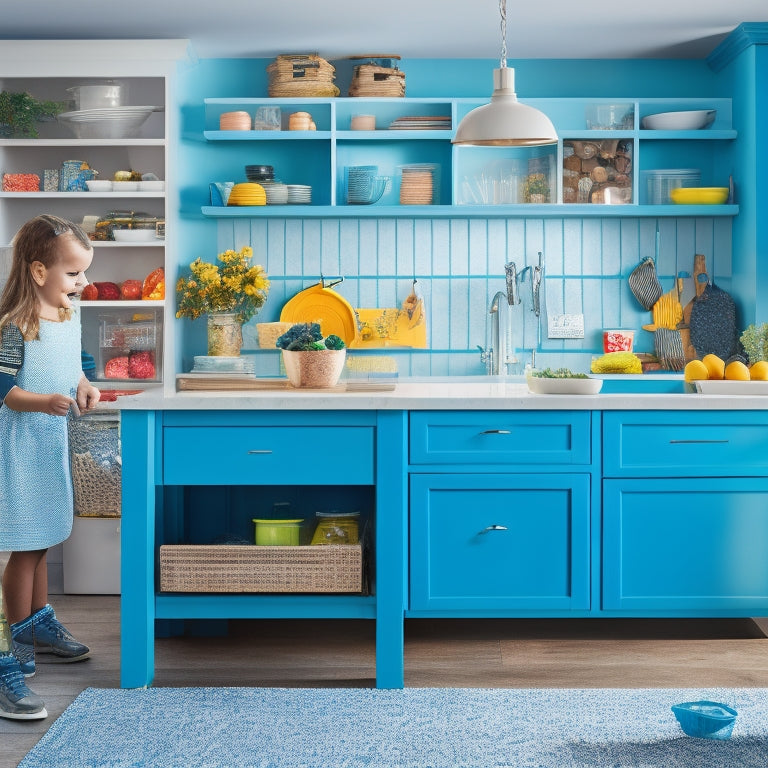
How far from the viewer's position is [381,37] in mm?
4441

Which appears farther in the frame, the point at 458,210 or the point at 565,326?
the point at 565,326

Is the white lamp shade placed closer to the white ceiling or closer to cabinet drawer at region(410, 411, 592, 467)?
cabinet drawer at region(410, 411, 592, 467)

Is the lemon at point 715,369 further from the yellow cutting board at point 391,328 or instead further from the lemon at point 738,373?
the yellow cutting board at point 391,328

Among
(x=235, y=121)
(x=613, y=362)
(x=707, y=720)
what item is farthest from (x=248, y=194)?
(x=707, y=720)

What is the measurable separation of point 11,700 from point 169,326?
2.16 meters

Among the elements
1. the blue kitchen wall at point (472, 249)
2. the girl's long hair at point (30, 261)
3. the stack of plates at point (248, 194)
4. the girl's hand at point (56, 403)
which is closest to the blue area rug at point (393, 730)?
the girl's hand at point (56, 403)

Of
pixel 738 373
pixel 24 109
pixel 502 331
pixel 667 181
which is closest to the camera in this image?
pixel 738 373

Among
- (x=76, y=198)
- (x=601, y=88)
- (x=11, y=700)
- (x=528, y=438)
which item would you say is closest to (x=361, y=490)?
(x=528, y=438)

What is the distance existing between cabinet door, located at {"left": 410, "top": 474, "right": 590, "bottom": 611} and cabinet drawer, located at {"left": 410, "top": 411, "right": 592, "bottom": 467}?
0.20 ft

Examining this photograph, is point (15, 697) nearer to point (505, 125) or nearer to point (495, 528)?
point (495, 528)

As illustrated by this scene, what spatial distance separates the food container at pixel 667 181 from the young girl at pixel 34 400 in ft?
9.16

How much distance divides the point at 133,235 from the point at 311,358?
1.74m

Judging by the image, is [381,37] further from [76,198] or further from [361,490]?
[361,490]

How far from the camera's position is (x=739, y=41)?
4.38 metres
